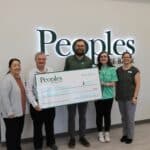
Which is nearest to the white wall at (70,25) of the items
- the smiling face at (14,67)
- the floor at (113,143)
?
the floor at (113,143)

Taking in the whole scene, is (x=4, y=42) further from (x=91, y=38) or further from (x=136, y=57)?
(x=136, y=57)

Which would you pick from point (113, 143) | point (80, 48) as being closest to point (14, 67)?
point (80, 48)

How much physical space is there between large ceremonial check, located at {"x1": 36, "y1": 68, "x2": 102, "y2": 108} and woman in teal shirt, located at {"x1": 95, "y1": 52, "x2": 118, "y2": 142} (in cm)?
10

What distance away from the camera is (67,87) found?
16.0ft

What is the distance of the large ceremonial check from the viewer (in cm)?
468

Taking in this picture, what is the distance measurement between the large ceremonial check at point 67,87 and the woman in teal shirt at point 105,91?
102 millimetres

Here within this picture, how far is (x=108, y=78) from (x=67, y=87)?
650mm

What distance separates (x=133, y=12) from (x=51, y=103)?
94.1 inches

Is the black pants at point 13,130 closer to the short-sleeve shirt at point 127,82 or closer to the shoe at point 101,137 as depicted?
the shoe at point 101,137

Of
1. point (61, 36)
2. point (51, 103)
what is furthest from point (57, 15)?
point (51, 103)

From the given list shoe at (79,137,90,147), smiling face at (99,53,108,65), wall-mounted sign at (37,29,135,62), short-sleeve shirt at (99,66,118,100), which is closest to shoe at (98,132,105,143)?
shoe at (79,137,90,147)

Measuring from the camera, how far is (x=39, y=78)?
4.64 m

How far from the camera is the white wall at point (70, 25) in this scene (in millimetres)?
4992

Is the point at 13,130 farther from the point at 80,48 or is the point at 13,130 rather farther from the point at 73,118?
the point at 80,48
